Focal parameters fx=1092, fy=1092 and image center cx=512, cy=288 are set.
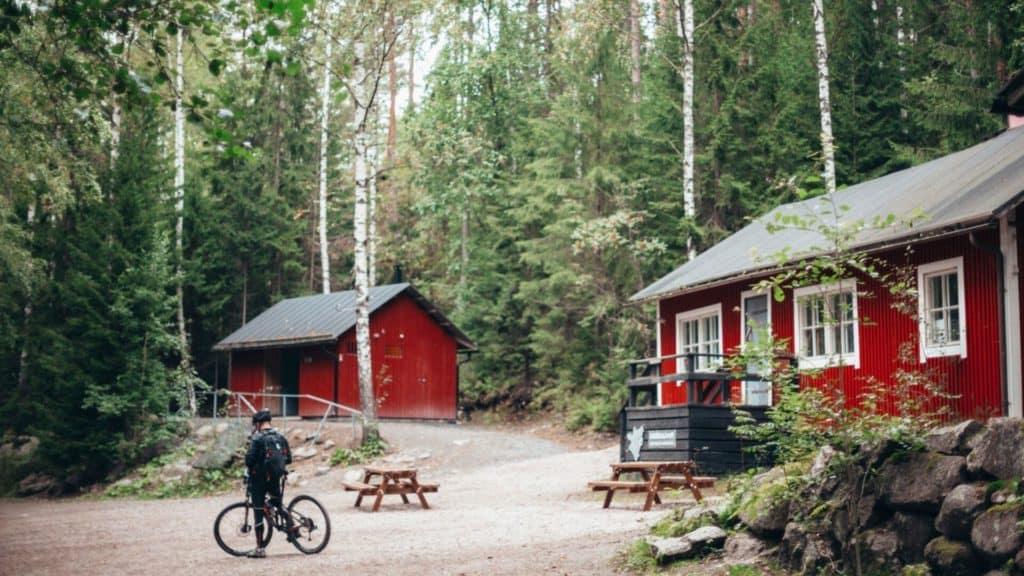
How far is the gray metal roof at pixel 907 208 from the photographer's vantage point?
13.4 m

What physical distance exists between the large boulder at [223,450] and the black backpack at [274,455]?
14116 mm

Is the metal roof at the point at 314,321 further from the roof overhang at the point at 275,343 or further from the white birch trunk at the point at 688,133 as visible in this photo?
the white birch trunk at the point at 688,133

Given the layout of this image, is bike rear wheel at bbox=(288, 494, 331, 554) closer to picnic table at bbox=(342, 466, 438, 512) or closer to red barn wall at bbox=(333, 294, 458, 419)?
picnic table at bbox=(342, 466, 438, 512)

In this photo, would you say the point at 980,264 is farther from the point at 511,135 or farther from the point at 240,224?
the point at 240,224

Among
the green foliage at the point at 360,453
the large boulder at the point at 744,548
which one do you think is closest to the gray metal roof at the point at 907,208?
the large boulder at the point at 744,548

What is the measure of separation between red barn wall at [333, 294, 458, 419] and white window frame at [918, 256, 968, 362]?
20.4 meters

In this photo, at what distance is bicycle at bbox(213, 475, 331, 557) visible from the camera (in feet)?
41.2

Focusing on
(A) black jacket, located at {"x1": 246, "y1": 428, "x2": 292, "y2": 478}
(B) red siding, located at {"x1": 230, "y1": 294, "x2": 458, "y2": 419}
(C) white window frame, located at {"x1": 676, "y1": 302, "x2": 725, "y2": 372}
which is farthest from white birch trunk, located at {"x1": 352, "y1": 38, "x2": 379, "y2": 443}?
(A) black jacket, located at {"x1": 246, "y1": 428, "x2": 292, "y2": 478}

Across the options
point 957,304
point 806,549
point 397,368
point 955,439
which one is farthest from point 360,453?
point 955,439

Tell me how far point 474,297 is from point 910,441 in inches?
1170

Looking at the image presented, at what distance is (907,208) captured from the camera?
16.1 meters

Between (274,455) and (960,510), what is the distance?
7333 millimetres

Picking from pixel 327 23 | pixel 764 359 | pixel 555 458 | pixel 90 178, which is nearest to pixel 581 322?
pixel 555 458

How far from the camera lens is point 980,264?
1405 centimetres
